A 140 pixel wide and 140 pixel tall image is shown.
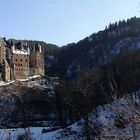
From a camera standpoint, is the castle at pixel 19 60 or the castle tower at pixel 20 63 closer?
the castle at pixel 19 60

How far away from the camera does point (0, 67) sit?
10394 cm

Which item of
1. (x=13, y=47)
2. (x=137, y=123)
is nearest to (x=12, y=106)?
(x=13, y=47)

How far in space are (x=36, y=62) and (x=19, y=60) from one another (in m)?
6.18

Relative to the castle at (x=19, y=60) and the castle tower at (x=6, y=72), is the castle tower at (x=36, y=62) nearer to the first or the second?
the castle at (x=19, y=60)

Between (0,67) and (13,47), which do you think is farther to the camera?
(13,47)

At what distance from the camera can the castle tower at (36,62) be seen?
375 ft

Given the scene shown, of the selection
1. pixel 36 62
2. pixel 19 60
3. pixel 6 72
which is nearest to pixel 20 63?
pixel 19 60

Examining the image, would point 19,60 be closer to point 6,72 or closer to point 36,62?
point 36,62

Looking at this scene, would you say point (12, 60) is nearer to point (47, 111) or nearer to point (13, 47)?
point (13, 47)

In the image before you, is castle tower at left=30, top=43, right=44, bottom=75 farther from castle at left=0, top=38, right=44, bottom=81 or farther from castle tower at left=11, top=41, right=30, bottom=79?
castle tower at left=11, top=41, right=30, bottom=79

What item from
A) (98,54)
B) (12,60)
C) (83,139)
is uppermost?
(98,54)

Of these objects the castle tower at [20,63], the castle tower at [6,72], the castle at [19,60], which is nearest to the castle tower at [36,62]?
the castle at [19,60]

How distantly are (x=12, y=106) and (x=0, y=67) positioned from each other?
27.3m

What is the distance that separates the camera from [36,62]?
4579 inches
